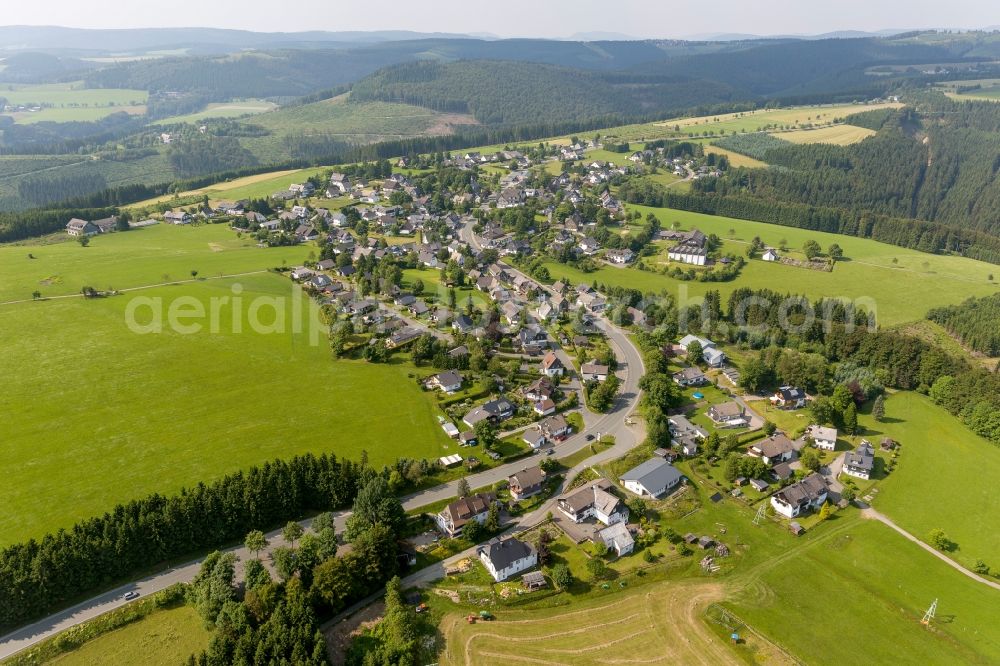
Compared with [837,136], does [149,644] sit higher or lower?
lower

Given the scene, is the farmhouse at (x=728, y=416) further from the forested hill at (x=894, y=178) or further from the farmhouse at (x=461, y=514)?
the forested hill at (x=894, y=178)

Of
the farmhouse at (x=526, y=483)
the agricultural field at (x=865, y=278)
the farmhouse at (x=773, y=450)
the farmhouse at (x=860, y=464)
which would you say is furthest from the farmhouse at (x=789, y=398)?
the agricultural field at (x=865, y=278)

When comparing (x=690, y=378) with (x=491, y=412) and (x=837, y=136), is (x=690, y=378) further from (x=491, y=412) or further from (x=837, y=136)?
(x=837, y=136)

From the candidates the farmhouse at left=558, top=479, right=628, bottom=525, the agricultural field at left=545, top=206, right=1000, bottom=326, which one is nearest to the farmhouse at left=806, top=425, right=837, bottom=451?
the farmhouse at left=558, top=479, right=628, bottom=525

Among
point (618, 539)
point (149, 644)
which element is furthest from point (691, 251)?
point (149, 644)

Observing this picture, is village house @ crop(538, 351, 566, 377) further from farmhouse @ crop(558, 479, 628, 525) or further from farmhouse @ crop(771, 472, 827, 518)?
farmhouse @ crop(771, 472, 827, 518)

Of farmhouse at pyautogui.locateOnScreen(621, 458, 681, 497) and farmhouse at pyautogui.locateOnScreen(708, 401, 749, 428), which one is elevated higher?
farmhouse at pyautogui.locateOnScreen(708, 401, 749, 428)

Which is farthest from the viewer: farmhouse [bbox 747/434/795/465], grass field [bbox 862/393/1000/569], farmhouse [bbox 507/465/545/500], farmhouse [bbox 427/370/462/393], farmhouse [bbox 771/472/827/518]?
farmhouse [bbox 427/370/462/393]
